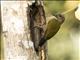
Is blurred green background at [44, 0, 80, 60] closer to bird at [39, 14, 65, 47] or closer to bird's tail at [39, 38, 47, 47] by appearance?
bird at [39, 14, 65, 47]

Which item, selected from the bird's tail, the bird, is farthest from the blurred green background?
the bird's tail

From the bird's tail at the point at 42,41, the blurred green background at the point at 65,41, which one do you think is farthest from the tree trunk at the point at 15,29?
the blurred green background at the point at 65,41

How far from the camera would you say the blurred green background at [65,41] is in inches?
93.0

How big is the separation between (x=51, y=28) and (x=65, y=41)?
1.24 metres

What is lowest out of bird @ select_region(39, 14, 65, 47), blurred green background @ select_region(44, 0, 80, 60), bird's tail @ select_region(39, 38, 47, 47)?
blurred green background @ select_region(44, 0, 80, 60)

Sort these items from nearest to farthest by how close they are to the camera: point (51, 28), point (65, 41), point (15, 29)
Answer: point (15, 29) → point (51, 28) → point (65, 41)

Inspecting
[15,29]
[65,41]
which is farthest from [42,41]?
[65,41]

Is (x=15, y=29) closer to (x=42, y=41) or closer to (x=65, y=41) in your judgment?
(x=42, y=41)

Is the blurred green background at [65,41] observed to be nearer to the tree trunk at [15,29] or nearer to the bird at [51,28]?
the bird at [51,28]

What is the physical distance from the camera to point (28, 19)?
3.81 feet

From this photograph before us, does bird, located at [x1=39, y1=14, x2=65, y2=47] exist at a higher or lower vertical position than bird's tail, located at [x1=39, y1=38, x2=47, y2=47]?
higher

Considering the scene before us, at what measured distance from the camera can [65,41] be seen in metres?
2.53

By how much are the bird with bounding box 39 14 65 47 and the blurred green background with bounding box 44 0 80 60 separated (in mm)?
921

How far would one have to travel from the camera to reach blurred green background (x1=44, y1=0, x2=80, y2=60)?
7.75ft
